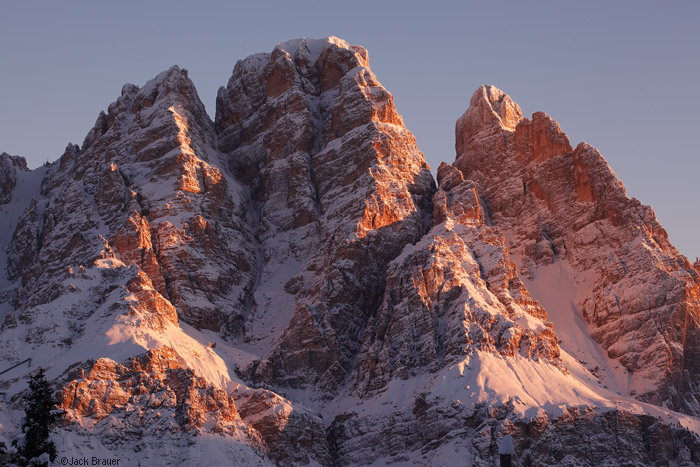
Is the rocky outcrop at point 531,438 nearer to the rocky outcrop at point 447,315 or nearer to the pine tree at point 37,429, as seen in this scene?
the rocky outcrop at point 447,315

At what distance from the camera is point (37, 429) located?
79250 mm

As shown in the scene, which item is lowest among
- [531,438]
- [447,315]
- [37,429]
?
[37,429]

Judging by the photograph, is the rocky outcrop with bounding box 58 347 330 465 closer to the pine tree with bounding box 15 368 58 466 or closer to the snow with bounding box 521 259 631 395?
the snow with bounding box 521 259 631 395

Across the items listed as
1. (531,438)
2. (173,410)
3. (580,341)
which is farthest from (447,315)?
(173,410)

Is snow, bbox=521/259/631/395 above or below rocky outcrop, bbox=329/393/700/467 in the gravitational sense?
above

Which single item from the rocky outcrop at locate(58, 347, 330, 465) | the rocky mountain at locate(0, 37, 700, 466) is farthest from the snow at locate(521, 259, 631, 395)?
the rocky outcrop at locate(58, 347, 330, 465)

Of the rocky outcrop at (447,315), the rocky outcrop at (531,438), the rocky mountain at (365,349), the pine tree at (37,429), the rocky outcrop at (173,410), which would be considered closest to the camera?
the pine tree at (37,429)

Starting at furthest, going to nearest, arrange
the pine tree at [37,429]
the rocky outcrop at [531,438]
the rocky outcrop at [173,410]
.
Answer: the rocky outcrop at [531,438]
the rocky outcrop at [173,410]
the pine tree at [37,429]

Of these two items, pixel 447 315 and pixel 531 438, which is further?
pixel 447 315

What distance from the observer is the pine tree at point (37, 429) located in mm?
77250

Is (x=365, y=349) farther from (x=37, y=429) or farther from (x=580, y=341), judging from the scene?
(x=37, y=429)

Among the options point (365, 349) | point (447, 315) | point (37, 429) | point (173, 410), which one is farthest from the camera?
point (365, 349)

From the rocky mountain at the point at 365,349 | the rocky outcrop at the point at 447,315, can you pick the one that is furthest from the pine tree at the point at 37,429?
the rocky outcrop at the point at 447,315

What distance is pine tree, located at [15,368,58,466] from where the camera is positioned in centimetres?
7725
